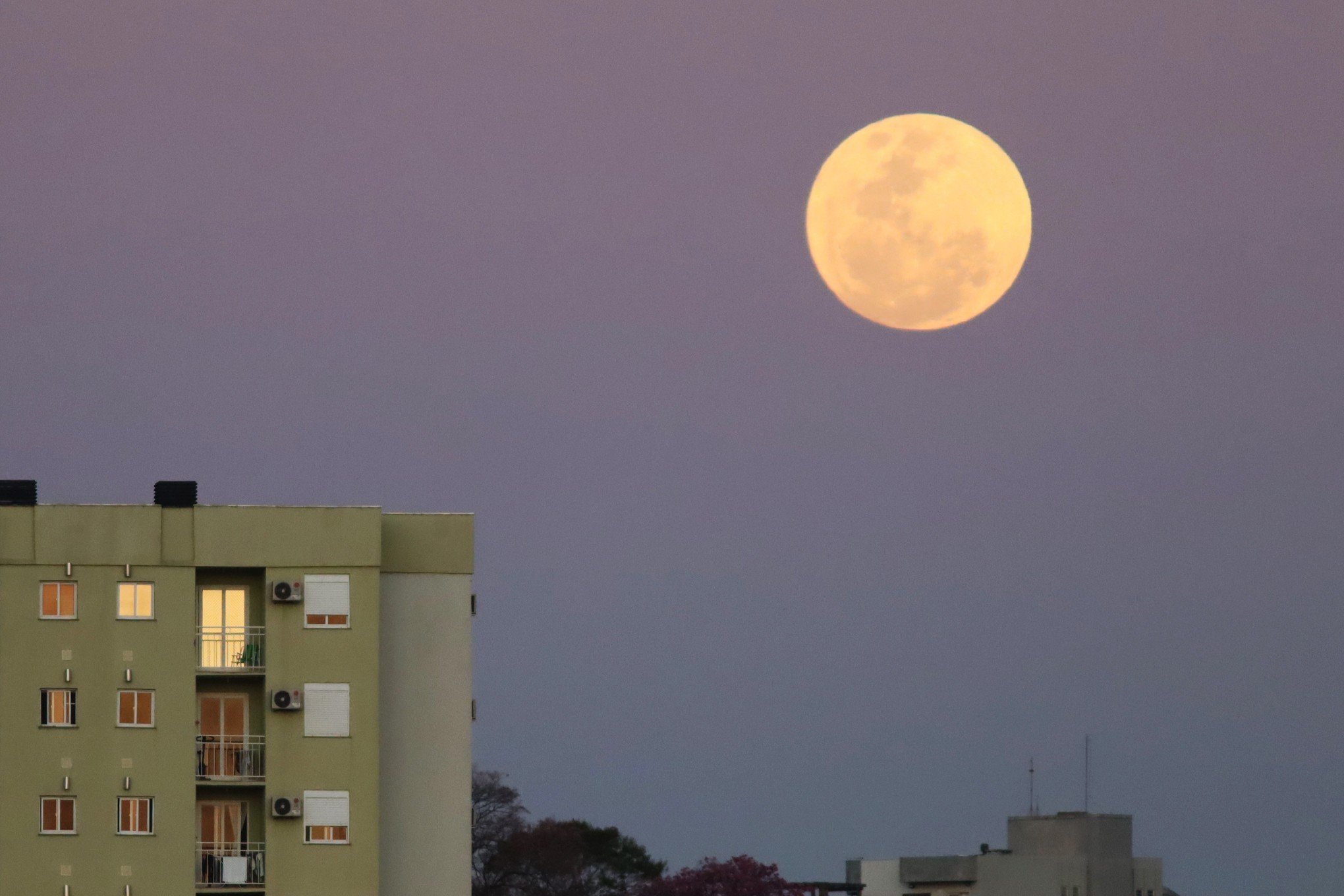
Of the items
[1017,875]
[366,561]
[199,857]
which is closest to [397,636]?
[366,561]

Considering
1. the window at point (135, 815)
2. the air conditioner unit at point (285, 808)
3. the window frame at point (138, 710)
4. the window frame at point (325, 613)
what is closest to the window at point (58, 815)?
the window at point (135, 815)

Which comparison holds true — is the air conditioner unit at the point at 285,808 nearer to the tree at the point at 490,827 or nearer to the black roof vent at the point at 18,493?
the black roof vent at the point at 18,493

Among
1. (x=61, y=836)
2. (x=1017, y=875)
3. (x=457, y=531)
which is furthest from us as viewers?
(x=1017, y=875)

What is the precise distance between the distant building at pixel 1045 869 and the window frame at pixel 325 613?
83.2 meters

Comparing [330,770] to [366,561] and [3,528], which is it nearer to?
[366,561]

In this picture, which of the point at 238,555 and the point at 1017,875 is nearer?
the point at 238,555

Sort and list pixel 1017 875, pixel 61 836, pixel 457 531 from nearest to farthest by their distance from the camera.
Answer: pixel 61 836, pixel 457 531, pixel 1017 875

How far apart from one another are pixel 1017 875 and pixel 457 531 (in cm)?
8141

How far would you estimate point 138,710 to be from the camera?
6594cm

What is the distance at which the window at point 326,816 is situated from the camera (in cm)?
6588

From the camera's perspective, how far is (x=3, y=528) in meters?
66.6

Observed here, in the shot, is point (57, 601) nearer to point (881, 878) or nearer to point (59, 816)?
point (59, 816)

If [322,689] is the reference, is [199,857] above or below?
below

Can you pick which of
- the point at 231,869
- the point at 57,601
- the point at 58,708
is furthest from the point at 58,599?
the point at 231,869
